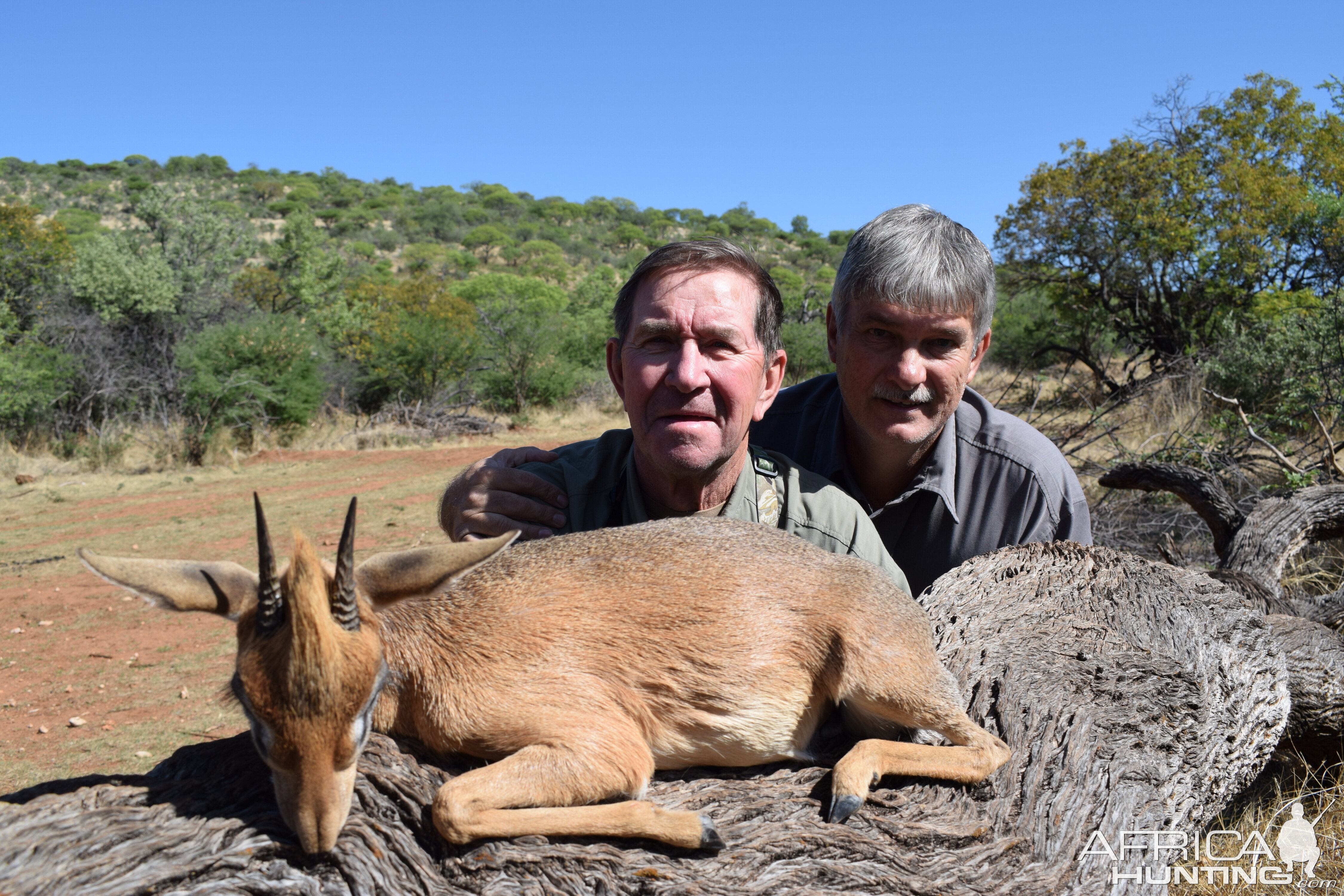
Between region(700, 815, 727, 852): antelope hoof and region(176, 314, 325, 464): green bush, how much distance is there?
23.7 m

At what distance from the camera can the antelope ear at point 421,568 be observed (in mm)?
2678

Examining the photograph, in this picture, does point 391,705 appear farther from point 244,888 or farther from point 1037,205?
point 1037,205

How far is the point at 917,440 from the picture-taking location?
504 cm

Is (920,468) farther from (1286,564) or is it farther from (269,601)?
(1286,564)

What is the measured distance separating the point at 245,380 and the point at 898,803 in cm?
2404

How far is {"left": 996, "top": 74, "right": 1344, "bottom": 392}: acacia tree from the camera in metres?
20.8

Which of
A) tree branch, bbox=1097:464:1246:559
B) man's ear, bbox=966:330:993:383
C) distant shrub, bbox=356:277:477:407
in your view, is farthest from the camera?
distant shrub, bbox=356:277:477:407

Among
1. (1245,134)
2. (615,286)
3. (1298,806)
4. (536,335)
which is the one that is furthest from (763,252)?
(1298,806)

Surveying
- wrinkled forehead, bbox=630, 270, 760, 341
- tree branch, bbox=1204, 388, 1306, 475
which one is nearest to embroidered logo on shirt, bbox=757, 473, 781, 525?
wrinkled forehead, bbox=630, 270, 760, 341

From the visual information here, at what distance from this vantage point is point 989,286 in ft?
17.0

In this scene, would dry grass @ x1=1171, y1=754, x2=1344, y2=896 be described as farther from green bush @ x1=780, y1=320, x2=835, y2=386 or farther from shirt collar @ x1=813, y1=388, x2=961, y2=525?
green bush @ x1=780, y1=320, x2=835, y2=386

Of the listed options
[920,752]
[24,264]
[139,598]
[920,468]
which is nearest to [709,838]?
[920,752]

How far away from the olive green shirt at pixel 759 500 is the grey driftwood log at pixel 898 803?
553mm

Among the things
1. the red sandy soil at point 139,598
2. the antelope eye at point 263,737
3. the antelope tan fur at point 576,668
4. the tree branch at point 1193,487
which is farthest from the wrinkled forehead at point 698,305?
the tree branch at point 1193,487
